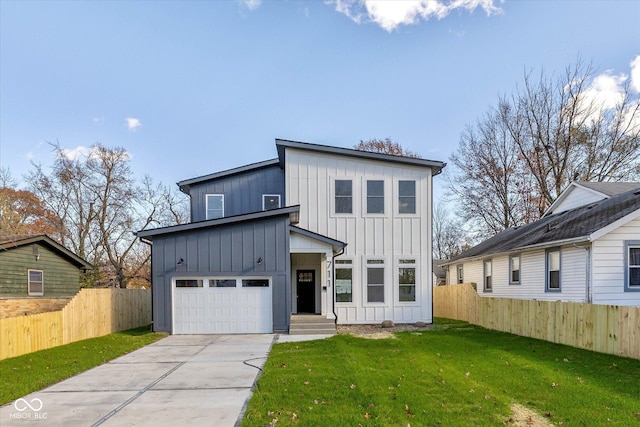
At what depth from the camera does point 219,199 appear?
55.4ft

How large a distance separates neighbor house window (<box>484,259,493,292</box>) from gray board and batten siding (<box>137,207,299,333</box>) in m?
10.7

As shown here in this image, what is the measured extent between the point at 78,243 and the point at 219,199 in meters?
15.6

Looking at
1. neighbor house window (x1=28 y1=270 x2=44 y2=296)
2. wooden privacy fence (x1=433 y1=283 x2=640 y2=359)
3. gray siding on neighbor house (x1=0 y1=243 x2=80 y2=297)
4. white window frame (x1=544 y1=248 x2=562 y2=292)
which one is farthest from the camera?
neighbor house window (x1=28 y1=270 x2=44 y2=296)

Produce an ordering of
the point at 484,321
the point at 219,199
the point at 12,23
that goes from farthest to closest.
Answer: the point at 219,199, the point at 484,321, the point at 12,23

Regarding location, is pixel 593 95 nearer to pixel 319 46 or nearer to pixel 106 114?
pixel 319 46

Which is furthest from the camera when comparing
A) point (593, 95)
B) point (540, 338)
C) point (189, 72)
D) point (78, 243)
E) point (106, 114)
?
point (78, 243)

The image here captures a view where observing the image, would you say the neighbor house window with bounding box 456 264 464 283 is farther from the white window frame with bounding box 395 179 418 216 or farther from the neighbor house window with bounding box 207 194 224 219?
the neighbor house window with bounding box 207 194 224 219

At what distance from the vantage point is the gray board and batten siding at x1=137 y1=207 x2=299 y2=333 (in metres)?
12.8

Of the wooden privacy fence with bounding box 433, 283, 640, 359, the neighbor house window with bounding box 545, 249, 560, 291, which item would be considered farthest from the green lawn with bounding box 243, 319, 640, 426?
the neighbor house window with bounding box 545, 249, 560, 291

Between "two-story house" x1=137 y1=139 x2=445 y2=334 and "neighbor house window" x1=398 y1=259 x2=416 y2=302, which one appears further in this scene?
"neighbor house window" x1=398 y1=259 x2=416 y2=302

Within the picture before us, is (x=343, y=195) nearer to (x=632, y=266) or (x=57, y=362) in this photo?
(x=632, y=266)

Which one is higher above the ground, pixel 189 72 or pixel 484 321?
pixel 189 72

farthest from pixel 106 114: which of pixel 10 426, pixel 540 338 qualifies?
pixel 540 338

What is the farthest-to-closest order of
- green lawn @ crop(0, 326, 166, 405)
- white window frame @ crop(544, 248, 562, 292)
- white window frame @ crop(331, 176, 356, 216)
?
white window frame @ crop(331, 176, 356, 216)
white window frame @ crop(544, 248, 562, 292)
green lawn @ crop(0, 326, 166, 405)
